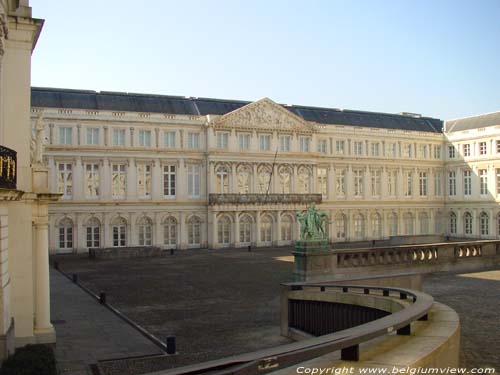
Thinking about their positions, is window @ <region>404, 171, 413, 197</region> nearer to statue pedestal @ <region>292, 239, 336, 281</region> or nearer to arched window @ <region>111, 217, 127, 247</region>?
arched window @ <region>111, 217, 127, 247</region>

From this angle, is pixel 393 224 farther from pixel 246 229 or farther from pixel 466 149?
pixel 246 229

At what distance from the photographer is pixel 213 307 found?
22.5m

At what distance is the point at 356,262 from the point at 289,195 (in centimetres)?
3563

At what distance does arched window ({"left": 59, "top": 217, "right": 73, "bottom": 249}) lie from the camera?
52375 mm

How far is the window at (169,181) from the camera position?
2243 inches

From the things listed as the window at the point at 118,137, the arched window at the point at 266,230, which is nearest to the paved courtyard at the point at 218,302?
the window at the point at 118,137

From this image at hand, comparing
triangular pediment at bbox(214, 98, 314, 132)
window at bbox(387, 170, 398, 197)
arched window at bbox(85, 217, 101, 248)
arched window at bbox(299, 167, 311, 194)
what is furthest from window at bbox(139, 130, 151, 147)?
window at bbox(387, 170, 398, 197)

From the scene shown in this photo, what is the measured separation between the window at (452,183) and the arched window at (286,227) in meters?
21.8

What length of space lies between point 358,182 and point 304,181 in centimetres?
746

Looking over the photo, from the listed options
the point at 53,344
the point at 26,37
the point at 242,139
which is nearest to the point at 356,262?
the point at 53,344

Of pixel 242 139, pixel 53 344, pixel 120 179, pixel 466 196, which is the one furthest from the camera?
pixel 466 196

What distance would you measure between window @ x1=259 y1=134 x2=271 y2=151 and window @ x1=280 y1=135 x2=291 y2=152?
4.46 ft

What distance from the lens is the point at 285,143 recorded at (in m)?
61.3

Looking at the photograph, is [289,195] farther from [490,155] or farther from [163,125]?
[490,155]
